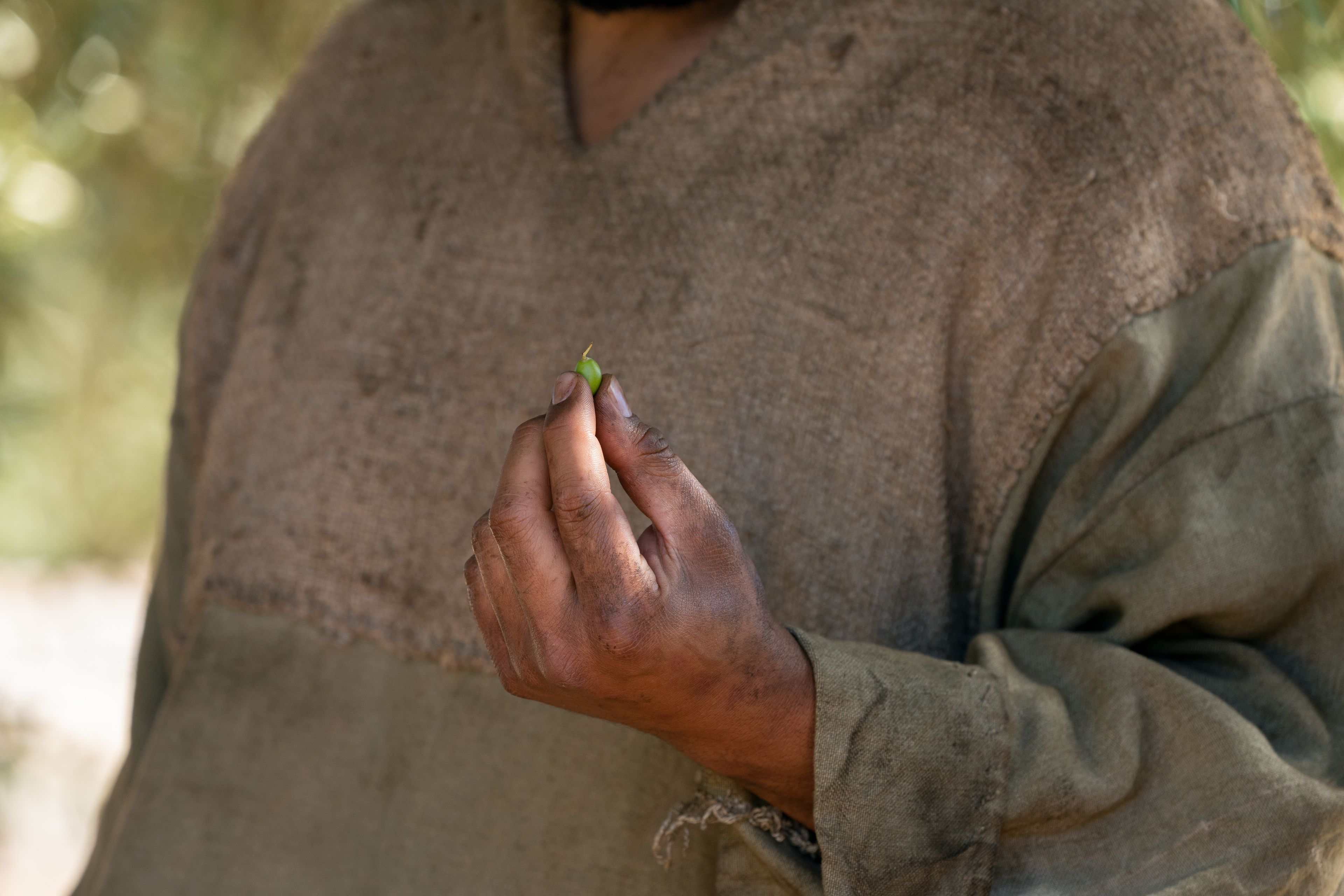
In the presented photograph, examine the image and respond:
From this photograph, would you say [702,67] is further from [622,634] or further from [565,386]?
[622,634]

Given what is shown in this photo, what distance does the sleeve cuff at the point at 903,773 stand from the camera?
0.76m

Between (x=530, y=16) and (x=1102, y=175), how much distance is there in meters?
0.57

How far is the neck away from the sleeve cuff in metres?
0.55

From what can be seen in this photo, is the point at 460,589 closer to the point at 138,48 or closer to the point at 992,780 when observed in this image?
the point at 992,780

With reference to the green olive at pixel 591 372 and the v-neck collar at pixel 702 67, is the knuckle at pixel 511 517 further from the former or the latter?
the v-neck collar at pixel 702 67

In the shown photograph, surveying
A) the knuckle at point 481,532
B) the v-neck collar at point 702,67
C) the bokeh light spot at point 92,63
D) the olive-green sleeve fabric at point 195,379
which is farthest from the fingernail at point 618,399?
the bokeh light spot at point 92,63

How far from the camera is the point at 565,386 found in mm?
699

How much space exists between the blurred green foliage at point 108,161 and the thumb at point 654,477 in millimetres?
1759

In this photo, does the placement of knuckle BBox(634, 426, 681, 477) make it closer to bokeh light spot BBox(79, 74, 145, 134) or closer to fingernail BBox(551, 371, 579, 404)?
fingernail BBox(551, 371, 579, 404)

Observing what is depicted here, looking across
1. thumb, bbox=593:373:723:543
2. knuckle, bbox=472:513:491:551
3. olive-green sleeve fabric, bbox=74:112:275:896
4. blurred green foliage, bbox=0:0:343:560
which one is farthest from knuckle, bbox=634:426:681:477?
blurred green foliage, bbox=0:0:343:560

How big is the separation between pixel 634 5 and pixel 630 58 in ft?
0.15

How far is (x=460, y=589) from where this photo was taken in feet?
3.39

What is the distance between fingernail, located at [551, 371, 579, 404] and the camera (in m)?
0.69

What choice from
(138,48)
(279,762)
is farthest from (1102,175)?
(138,48)
